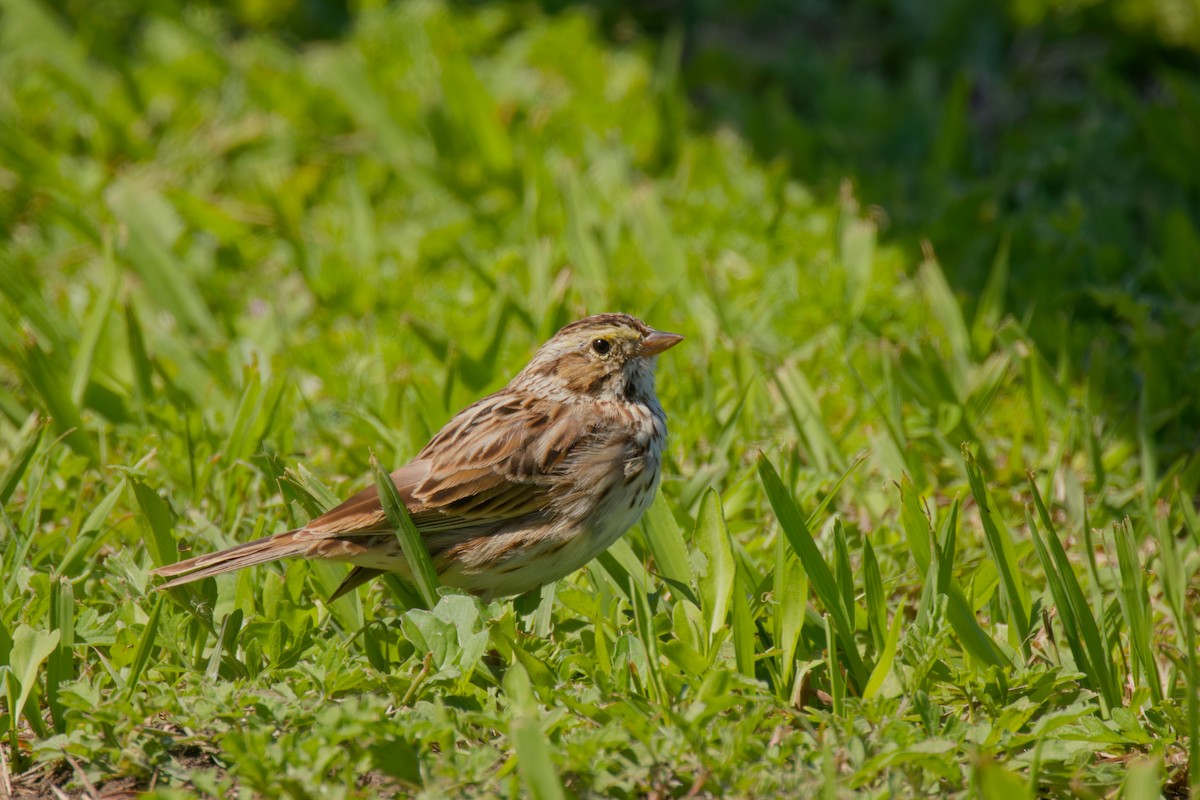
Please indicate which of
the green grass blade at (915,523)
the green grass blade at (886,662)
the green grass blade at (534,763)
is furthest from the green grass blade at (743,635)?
the green grass blade at (534,763)

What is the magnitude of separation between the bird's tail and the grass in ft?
0.40

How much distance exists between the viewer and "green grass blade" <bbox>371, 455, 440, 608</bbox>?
3369 mm

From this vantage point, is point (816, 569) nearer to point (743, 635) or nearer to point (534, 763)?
point (743, 635)

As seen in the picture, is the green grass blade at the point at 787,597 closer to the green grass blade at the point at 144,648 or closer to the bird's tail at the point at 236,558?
the bird's tail at the point at 236,558

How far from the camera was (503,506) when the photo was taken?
3.72 metres

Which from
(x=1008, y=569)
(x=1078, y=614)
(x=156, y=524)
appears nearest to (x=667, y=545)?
(x=1008, y=569)

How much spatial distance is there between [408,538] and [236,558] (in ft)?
1.53

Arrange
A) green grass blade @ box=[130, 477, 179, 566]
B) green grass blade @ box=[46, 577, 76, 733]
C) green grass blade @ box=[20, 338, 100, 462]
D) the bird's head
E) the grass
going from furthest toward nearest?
green grass blade @ box=[20, 338, 100, 462], the bird's head, green grass blade @ box=[130, 477, 179, 566], green grass blade @ box=[46, 577, 76, 733], the grass

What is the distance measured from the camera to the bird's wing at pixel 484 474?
12.1 ft

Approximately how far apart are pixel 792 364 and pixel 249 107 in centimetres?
378

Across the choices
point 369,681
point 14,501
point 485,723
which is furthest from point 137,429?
point 485,723

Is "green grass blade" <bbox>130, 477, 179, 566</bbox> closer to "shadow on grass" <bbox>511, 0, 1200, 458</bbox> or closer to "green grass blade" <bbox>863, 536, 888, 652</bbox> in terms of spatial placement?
"green grass blade" <bbox>863, 536, 888, 652</bbox>

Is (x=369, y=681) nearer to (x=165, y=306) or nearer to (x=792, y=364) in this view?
(x=792, y=364)

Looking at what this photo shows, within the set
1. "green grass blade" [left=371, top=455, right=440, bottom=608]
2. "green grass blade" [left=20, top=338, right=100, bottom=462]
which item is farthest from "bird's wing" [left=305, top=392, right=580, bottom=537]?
"green grass blade" [left=20, top=338, right=100, bottom=462]
